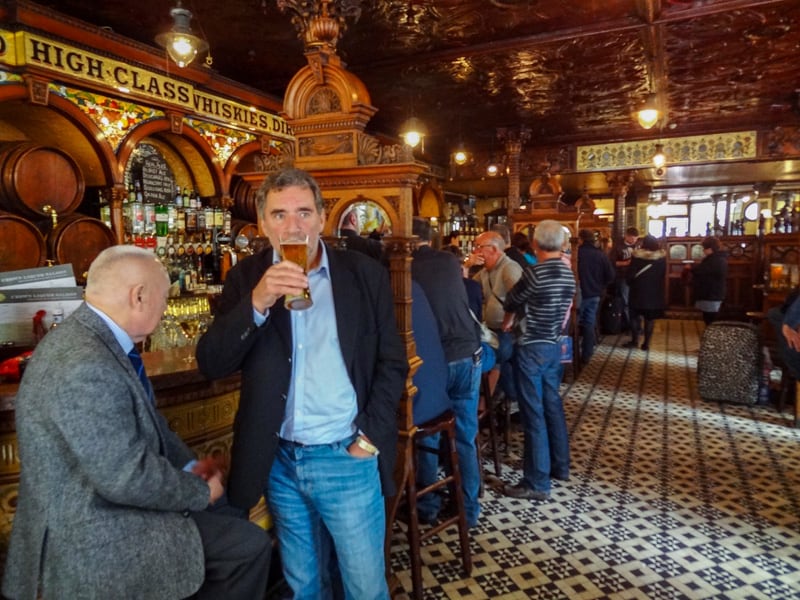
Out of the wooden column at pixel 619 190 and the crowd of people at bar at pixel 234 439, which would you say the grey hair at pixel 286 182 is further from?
the wooden column at pixel 619 190

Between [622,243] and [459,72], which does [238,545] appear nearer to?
[459,72]

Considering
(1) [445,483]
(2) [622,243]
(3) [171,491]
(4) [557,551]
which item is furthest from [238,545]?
(2) [622,243]

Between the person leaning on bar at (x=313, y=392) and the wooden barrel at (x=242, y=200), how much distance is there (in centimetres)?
542

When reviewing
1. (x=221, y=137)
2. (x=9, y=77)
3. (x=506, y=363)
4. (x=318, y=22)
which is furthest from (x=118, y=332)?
(x=221, y=137)

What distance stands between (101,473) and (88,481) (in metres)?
0.07

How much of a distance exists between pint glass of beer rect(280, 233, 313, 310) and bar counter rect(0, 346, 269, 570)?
36.4 inches

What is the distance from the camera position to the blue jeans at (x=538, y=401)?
3.71m

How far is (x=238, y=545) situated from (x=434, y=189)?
10.7m

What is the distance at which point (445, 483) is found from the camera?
9.66 feet

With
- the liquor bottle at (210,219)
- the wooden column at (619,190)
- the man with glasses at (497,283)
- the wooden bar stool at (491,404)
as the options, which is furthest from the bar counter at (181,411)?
the wooden column at (619,190)

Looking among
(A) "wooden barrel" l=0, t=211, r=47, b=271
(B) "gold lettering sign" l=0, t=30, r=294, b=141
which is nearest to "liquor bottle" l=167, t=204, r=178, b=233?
(B) "gold lettering sign" l=0, t=30, r=294, b=141

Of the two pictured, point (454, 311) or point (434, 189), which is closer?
point (454, 311)

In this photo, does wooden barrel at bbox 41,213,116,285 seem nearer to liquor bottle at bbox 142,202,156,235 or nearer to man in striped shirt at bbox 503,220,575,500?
liquor bottle at bbox 142,202,156,235

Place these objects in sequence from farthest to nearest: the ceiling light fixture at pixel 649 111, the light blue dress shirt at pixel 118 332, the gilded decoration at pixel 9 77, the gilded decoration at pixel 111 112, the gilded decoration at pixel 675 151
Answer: the gilded decoration at pixel 675 151, the ceiling light fixture at pixel 649 111, the gilded decoration at pixel 111 112, the gilded decoration at pixel 9 77, the light blue dress shirt at pixel 118 332
